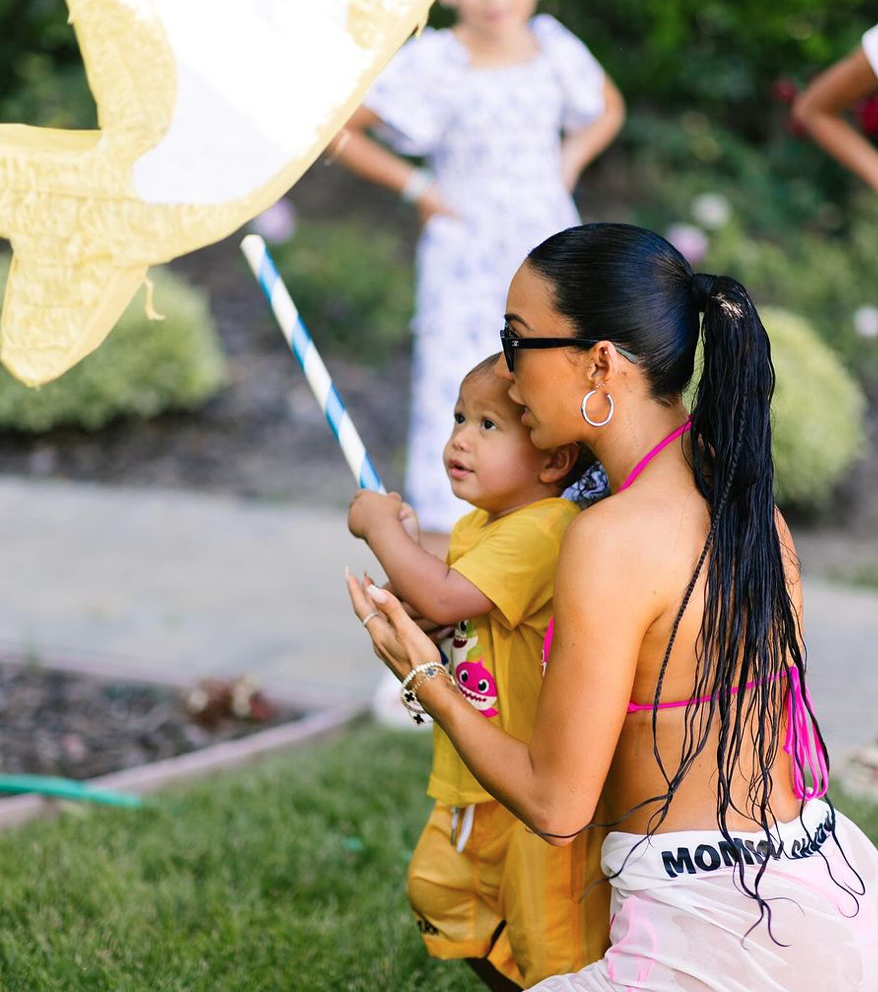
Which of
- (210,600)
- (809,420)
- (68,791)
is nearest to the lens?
(68,791)

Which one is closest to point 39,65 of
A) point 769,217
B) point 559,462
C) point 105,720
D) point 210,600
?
point 769,217

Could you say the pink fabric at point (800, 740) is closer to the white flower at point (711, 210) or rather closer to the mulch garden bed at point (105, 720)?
the mulch garden bed at point (105, 720)

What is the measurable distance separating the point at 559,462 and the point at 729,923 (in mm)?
690

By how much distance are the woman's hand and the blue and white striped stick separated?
0.19 metres

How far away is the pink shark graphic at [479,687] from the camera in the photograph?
214 centimetres

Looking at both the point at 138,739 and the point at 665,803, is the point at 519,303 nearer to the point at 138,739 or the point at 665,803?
the point at 665,803

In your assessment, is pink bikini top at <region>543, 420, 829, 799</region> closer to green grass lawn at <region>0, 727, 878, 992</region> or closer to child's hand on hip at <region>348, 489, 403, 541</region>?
child's hand on hip at <region>348, 489, 403, 541</region>

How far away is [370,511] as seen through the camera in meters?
2.10

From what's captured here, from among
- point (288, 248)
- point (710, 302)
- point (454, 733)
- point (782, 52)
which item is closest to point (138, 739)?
point (454, 733)

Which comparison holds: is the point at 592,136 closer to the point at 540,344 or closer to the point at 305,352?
the point at 305,352

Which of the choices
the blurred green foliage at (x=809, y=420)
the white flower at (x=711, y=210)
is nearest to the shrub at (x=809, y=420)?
the blurred green foliage at (x=809, y=420)

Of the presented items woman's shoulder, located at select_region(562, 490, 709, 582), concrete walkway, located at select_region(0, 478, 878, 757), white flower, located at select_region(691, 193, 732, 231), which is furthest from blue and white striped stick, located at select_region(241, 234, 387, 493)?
white flower, located at select_region(691, 193, 732, 231)

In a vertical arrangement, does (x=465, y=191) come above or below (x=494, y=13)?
below

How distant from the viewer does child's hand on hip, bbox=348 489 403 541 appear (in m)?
2.09
